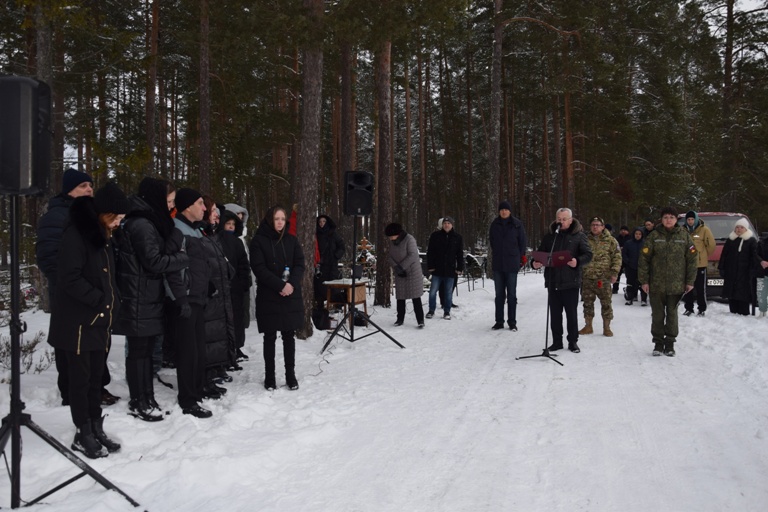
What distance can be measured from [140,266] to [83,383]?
1.02 metres

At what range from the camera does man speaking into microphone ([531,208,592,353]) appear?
7.57 m

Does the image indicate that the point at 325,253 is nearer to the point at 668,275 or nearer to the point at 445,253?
the point at 445,253

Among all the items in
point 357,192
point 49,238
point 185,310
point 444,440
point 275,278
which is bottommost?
point 444,440

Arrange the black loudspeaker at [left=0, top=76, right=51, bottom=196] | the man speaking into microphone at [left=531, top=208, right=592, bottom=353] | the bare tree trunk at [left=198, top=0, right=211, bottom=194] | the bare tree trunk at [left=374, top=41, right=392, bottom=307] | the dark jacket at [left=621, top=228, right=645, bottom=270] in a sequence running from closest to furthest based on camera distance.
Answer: the black loudspeaker at [left=0, top=76, right=51, bottom=196] → the man speaking into microphone at [left=531, top=208, right=592, bottom=353] → the bare tree trunk at [left=374, top=41, right=392, bottom=307] → the dark jacket at [left=621, top=228, right=645, bottom=270] → the bare tree trunk at [left=198, top=0, right=211, bottom=194]

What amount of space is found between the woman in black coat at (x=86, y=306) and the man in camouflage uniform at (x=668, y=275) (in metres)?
6.63

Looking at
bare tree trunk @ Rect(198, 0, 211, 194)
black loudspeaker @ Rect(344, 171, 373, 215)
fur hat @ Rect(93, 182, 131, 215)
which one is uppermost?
bare tree trunk @ Rect(198, 0, 211, 194)

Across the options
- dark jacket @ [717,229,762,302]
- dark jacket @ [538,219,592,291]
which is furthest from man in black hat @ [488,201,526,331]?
dark jacket @ [717,229,762,302]

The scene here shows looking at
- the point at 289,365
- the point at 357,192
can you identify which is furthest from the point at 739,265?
the point at 289,365

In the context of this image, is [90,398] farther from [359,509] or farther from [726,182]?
[726,182]

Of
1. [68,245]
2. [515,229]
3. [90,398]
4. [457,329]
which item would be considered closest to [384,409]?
[90,398]

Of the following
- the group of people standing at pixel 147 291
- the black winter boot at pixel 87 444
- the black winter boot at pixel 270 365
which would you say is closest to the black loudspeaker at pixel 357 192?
the group of people standing at pixel 147 291

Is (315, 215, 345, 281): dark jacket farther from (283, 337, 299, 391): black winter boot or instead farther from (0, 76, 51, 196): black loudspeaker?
(0, 76, 51, 196): black loudspeaker

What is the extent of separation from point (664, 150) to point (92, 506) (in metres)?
27.0

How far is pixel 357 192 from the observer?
786 centimetres
